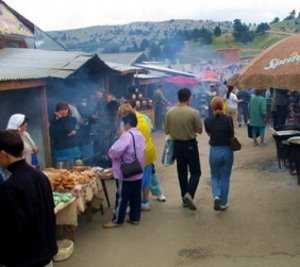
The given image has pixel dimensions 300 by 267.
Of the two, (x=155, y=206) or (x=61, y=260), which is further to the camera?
(x=155, y=206)

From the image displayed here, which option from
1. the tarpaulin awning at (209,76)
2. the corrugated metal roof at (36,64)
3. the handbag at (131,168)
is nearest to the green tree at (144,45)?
the tarpaulin awning at (209,76)

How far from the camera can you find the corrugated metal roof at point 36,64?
30.4ft

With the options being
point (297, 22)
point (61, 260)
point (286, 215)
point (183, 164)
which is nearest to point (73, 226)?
point (61, 260)

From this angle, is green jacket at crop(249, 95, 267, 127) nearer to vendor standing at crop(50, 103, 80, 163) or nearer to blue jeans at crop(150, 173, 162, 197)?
blue jeans at crop(150, 173, 162, 197)

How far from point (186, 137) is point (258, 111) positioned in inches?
259

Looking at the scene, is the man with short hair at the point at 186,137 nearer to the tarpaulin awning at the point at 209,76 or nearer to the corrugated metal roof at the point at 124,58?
the corrugated metal roof at the point at 124,58

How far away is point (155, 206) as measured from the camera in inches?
344

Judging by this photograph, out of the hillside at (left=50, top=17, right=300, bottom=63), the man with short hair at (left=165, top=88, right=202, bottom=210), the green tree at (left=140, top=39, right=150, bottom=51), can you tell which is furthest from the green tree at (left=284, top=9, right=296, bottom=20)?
the man with short hair at (left=165, top=88, right=202, bottom=210)

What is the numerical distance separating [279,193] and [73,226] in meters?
4.07

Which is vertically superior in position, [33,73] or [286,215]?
[33,73]

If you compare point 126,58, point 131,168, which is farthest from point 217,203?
point 126,58

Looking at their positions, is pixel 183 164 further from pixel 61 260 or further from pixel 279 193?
pixel 61 260

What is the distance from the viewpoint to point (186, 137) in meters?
8.26

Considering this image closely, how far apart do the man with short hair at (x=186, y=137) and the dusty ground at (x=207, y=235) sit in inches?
18.4
